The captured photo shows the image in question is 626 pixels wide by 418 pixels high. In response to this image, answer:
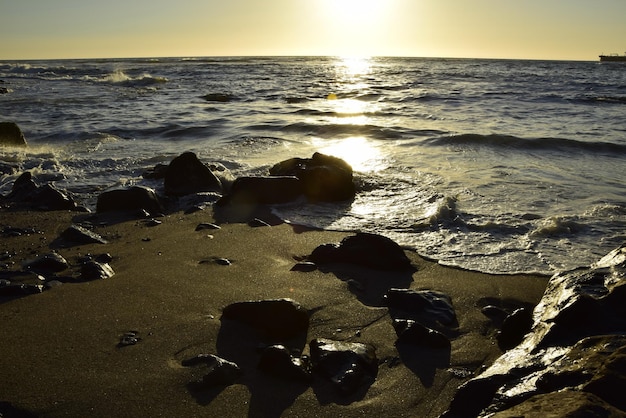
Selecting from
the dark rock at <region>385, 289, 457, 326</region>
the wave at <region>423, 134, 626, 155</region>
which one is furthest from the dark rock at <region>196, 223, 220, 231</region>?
the wave at <region>423, 134, 626, 155</region>

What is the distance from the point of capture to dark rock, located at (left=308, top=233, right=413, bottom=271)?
4191 millimetres

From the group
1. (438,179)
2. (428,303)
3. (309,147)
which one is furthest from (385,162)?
(428,303)

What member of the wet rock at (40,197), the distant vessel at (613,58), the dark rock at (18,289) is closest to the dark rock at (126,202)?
the wet rock at (40,197)

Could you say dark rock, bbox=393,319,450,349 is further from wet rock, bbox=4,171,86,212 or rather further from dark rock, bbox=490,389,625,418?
wet rock, bbox=4,171,86,212

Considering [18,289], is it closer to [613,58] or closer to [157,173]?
[157,173]

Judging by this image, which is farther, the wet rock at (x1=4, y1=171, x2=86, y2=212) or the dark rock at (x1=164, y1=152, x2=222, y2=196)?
the dark rock at (x1=164, y1=152, x2=222, y2=196)

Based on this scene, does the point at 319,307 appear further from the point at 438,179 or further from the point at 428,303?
the point at 438,179

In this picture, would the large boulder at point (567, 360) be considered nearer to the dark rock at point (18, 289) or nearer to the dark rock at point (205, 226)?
the dark rock at point (18, 289)

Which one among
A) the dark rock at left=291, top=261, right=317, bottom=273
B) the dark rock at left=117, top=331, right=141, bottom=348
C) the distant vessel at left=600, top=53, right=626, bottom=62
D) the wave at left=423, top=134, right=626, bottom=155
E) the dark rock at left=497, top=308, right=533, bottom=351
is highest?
the distant vessel at left=600, top=53, right=626, bottom=62

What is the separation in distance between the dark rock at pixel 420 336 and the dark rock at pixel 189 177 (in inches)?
174

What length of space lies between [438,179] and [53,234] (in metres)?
4.88

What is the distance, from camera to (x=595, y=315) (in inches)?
100

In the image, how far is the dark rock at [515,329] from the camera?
300 centimetres

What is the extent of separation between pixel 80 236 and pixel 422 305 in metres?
3.22
